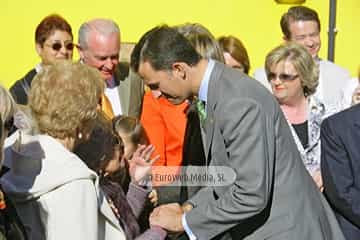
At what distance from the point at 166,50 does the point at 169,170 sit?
131 cm

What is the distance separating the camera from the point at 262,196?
341 centimetres

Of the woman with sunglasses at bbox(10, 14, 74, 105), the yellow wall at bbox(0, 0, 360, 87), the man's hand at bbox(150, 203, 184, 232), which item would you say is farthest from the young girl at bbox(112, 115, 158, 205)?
the yellow wall at bbox(0, 0, 360, 87)

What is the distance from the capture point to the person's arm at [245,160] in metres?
3.35

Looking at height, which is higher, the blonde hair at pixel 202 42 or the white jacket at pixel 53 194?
the blonde hair at pixel 202 42

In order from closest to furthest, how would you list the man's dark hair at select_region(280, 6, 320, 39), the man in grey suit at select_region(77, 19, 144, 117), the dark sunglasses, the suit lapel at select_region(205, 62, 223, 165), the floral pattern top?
1. the dark sunglasses
2. the suit lapel at select_region(205, 62, 223, 165)
3. the floral pattern top
4. the man in grey suit at select_region(77, 19, 144, 117)
5. the man's dark hair at select_region(280, 6, 320, 39)

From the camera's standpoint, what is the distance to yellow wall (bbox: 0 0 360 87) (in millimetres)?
6758

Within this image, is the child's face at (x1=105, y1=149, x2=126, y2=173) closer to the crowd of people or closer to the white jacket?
the crowd of people

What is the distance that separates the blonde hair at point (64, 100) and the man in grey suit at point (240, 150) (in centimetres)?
34

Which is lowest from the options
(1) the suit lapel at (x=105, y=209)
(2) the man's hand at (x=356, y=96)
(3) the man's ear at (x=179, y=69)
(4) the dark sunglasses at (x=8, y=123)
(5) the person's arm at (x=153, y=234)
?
(5) the person's arm at (x=153, y=234)

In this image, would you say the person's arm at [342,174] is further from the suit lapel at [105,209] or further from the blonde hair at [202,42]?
the suit lapel at [105,209]

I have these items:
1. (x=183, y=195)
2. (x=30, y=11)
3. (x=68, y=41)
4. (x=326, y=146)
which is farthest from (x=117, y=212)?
(x=30, y=11)

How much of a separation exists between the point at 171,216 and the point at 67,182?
78cm

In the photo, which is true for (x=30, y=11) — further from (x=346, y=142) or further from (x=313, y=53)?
(x=346, y=142)

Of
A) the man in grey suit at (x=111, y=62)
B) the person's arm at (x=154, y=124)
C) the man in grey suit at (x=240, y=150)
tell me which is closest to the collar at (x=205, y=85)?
the man in grey suit at (x=240, y=150)
